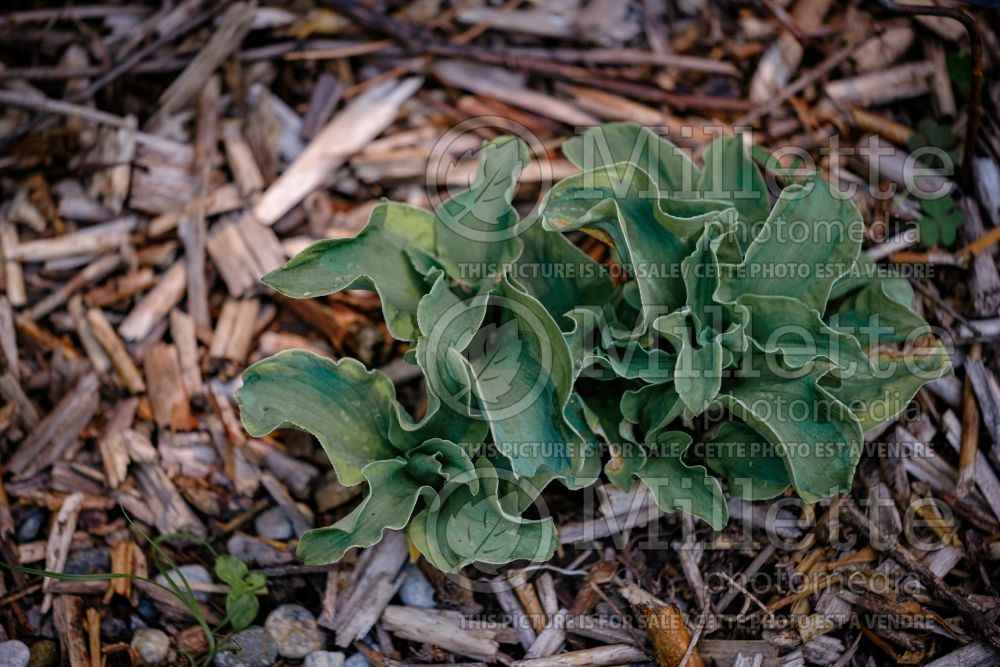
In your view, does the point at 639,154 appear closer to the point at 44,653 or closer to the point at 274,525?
the point at 274,525

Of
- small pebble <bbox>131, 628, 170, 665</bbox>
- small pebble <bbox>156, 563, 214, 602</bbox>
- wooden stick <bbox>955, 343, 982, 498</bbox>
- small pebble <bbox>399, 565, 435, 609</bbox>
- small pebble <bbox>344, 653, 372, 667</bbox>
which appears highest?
wooden stick <bbox>955, 343, 982, 498</bbox>

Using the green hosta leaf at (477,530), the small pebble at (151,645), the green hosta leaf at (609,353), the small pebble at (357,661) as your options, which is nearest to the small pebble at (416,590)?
the small pebble at (357,661)

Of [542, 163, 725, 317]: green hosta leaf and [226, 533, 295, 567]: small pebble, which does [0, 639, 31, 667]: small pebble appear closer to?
[226, 533, 295, 567]: small pebble

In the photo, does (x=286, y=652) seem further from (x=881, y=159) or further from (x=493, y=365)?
(x=881, y=159)

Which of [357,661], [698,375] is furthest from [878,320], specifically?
[357,661]

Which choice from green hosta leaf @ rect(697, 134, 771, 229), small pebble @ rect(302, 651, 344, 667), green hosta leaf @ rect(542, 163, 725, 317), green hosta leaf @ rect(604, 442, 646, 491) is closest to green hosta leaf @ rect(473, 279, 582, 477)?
green hosta leaf @ rect(604, 442, 646, 491)

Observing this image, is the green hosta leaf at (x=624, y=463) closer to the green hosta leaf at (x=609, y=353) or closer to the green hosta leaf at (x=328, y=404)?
Result: the green hosta leaf at (x=609, y=353)

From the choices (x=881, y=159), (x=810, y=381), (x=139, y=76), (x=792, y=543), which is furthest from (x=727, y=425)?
(x=139, y=76)
